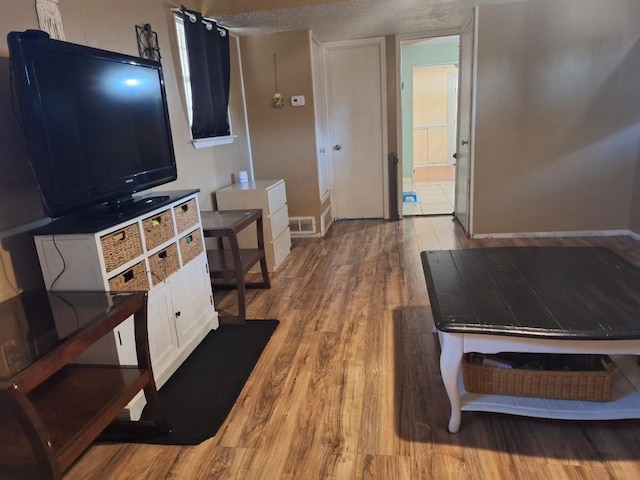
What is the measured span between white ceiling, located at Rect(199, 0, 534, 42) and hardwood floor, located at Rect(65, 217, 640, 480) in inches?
99.4

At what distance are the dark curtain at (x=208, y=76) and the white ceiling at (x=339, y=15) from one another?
0.73 ft

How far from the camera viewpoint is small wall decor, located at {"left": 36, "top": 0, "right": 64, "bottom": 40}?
1979 mm

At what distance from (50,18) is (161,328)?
1.56 meters

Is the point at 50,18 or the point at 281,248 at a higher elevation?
the point at 50,18

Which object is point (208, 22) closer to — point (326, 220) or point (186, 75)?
point (186, 75)

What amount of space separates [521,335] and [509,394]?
36cm

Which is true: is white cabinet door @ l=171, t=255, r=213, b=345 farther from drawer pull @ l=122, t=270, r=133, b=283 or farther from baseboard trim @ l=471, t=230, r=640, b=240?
baseboard trim @ l=471, t=230, r=640, b=240

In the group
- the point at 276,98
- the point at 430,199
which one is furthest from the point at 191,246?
the point at 430,199

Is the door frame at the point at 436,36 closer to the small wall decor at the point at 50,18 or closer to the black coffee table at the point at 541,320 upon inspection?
the black coffee table at the point at 541,320

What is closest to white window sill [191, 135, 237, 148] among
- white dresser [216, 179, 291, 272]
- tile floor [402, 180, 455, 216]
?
white dresser [216, 179, 291, 272]

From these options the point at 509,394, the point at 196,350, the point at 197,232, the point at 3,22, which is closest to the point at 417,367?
the point at 509,394

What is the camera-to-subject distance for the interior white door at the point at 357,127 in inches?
198

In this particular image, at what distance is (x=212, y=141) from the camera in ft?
12.0

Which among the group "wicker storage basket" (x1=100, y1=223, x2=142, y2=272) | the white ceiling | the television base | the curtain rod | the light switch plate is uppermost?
the white ceiling
